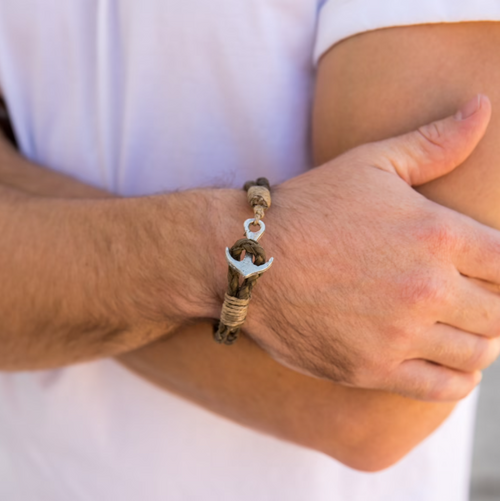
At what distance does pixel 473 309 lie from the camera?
0.91 metres

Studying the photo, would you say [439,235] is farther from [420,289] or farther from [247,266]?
[247,266]

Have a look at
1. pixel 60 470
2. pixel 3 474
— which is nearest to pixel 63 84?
pixel 60 470

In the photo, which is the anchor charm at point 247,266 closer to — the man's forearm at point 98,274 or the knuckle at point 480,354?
the man's forearm at point 98,274

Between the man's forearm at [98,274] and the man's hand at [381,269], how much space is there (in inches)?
5.9

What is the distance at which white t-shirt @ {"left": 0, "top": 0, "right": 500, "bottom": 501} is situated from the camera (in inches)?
45.2

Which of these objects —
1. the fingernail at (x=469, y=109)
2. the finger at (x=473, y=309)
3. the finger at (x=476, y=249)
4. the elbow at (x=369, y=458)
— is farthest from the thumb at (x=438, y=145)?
the elbow at (x=369, y=458)

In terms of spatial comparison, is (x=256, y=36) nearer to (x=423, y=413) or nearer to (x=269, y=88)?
(x=269, y=88)

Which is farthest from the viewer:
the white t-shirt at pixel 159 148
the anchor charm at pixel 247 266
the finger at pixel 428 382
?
the white t-shirt at pixel 159 148

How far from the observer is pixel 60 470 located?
136 cm

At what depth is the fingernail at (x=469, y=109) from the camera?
87 cm

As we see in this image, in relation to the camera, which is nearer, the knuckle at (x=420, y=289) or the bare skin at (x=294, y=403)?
the knuckle at (x=420, y=289)

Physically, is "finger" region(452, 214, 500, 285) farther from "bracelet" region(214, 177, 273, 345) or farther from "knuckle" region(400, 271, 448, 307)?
"bracelet" region(214, 177, 273, 345)

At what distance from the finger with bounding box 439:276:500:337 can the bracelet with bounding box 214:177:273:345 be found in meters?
0.35

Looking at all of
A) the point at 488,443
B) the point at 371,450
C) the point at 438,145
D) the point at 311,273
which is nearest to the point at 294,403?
the point at 371,450
